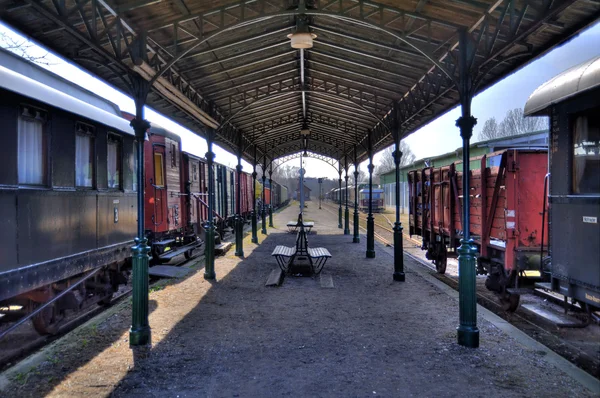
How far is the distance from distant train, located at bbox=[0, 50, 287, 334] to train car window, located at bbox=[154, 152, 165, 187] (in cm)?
200

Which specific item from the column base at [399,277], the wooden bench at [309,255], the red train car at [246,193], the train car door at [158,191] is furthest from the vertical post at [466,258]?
the red train car at [246,193]

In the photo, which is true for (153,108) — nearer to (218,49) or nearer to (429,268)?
(218,49)

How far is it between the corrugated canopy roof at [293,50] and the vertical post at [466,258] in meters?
0.21

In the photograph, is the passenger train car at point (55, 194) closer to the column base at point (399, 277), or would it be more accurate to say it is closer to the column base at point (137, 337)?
the column base at point (137, 337)

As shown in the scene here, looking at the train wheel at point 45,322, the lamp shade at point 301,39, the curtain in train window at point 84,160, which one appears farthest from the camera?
the lamp shade at point 301,39

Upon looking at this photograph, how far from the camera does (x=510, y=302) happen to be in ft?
23.8

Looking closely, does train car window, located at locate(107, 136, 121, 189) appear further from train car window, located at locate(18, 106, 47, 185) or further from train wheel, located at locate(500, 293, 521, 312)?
train wheel, located at locate(500, 293, 521, 312)

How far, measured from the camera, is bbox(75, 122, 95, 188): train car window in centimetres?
609

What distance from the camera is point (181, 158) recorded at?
1351 cm

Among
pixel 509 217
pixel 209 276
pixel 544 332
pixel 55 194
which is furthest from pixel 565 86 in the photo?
pixel 209 276

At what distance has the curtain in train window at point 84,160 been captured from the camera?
6.07 meters

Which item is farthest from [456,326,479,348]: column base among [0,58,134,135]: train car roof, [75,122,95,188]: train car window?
[0,58,134,135]: train car roof

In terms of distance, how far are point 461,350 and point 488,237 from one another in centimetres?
316

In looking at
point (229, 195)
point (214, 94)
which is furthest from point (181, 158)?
point (229, 195)
